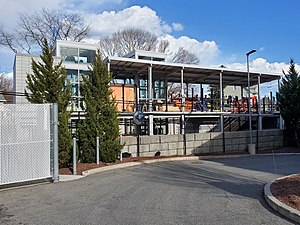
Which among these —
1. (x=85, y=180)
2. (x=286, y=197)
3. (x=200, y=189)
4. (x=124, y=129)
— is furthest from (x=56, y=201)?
(x=124, y=129)

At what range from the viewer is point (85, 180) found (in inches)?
372

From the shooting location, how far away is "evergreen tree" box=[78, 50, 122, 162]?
41.4ft

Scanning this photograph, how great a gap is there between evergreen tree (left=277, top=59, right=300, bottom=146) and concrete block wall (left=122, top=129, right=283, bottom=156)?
996mm

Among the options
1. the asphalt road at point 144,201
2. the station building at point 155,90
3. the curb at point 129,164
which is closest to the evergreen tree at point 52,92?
the curb at point 129,164

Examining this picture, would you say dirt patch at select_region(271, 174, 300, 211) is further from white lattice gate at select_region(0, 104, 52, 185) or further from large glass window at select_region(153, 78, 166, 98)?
large glass window at select_region(153, 78, 166, 98)

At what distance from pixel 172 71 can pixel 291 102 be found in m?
8.89

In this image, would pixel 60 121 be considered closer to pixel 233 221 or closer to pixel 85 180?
pixel 85 180

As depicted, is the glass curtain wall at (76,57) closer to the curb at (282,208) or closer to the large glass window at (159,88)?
the large glass window at (159,88)

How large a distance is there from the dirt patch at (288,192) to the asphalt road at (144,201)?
1.17 ft

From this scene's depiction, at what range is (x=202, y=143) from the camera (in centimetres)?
1764

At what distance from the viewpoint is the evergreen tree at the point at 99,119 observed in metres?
12.6

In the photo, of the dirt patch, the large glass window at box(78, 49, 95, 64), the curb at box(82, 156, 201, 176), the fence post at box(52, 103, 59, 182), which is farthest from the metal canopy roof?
the dirt patch

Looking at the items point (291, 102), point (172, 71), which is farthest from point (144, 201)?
point (291, 102)

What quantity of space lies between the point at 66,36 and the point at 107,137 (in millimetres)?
28805
